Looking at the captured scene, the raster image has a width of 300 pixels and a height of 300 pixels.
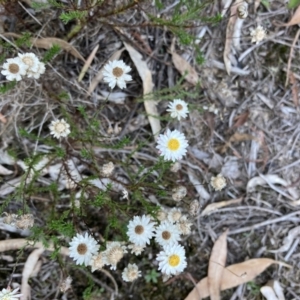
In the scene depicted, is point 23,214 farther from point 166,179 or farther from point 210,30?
point 210,30

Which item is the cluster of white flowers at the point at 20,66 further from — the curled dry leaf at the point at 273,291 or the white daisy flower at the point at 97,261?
the curled dry leaf at the point at 273,291

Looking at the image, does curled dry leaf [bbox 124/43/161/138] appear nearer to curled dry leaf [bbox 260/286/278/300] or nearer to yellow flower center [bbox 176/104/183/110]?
yellow flower center [bbox 176/104/183/110]

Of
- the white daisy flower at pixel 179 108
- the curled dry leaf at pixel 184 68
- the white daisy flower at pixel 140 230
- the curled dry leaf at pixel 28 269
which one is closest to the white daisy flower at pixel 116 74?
the white daisy flower at pixel 179 108

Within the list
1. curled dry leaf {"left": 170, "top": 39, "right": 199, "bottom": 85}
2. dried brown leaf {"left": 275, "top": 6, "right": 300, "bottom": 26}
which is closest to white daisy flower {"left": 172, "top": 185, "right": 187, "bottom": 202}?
curled dry leaf {"left": 170, "top": 39, "right": 199, "bottom": 85}

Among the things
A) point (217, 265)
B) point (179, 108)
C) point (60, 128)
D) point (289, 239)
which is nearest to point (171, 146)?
point (179, 108)

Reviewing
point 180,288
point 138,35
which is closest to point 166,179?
point 180,288

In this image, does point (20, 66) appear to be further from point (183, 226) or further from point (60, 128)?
point (183, 226)
